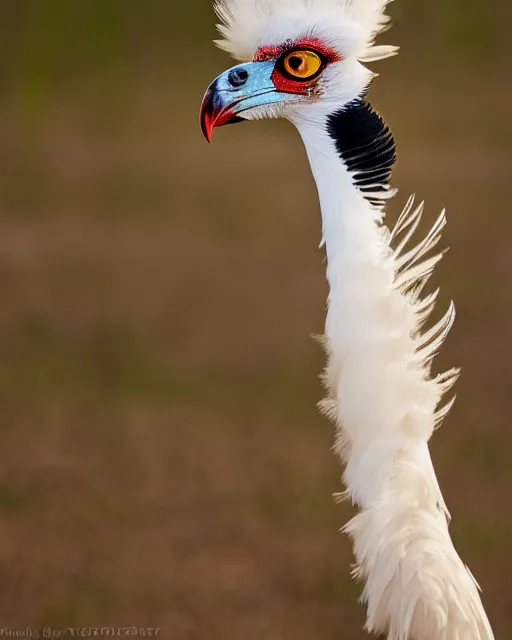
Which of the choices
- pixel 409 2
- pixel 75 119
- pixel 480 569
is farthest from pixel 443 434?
pixel 75 119

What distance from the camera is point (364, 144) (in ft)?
8.55

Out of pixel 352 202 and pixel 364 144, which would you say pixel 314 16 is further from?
pixel 352 202

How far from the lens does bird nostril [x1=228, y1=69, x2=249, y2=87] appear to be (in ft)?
8.91

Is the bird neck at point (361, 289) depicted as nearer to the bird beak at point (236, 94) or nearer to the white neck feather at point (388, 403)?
the white neck feather at point (388, 403)

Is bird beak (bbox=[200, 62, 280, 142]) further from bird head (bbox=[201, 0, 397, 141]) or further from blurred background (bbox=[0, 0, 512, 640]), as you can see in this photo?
blurred background (bbox=[0, 0, 512, 640])

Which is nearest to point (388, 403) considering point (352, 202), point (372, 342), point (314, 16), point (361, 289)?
point (372, 342)

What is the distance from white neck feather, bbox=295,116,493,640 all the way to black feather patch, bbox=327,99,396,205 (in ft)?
0.07

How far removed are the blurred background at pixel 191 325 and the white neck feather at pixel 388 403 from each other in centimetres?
72

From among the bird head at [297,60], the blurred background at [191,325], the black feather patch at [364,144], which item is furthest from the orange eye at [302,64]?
the blurred background at [191,325]

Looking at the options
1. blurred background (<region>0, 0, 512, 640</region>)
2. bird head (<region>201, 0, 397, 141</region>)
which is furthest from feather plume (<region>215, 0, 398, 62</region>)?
blurred background (<region>0, 0, 512, 640</region>)

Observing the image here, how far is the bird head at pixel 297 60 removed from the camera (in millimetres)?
2664

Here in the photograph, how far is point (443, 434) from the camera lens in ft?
19.7

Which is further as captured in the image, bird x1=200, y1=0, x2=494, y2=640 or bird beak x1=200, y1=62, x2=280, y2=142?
bird beak x1=200, y1=62, x2=280, y2=142

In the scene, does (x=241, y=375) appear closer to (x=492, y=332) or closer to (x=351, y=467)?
(x=492, y=332)
